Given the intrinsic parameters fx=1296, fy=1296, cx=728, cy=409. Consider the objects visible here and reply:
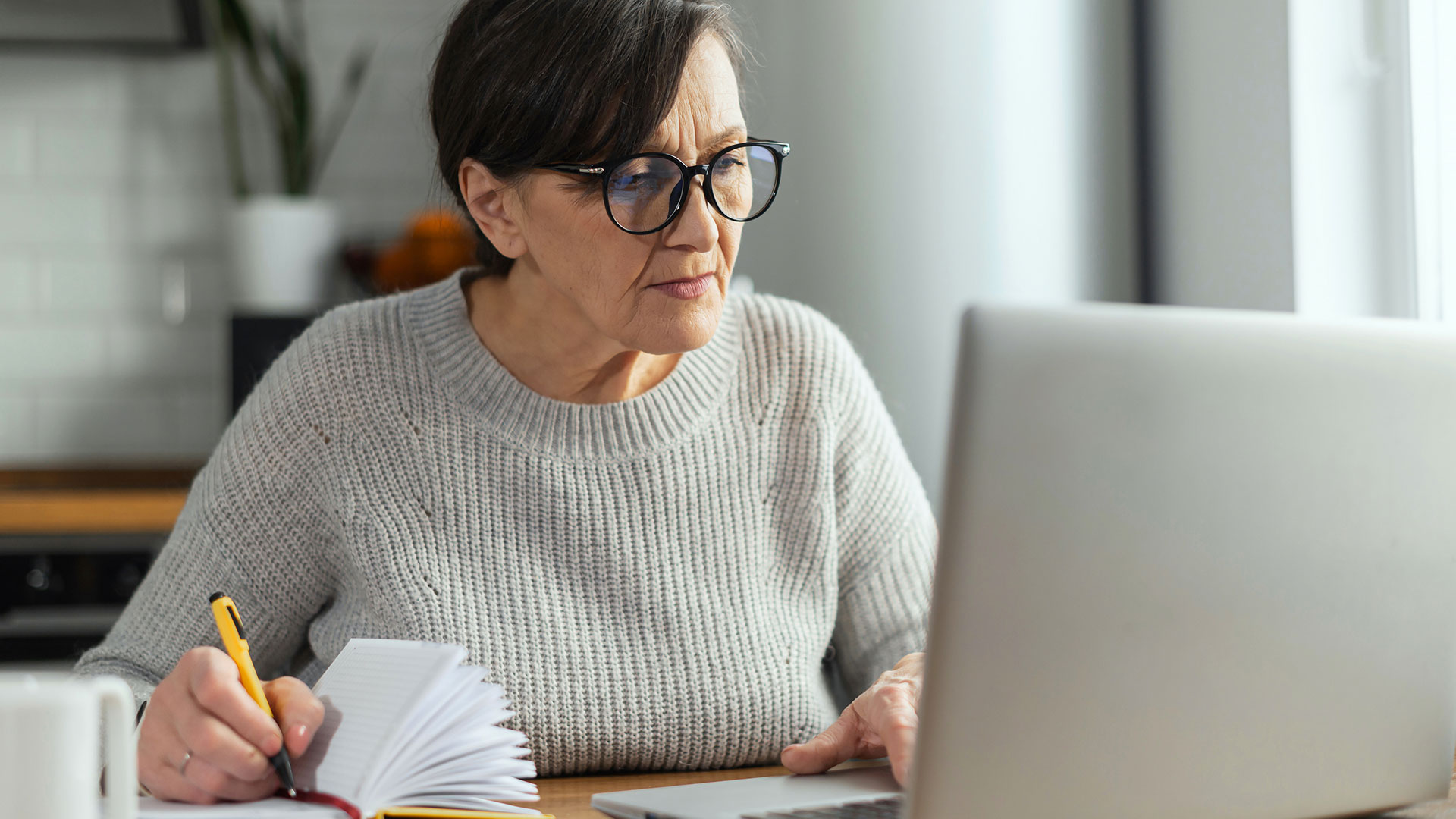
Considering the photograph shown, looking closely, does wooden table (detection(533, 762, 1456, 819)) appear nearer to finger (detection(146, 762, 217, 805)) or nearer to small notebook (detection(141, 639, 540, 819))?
small notebook (detection(141, 639, 540, 819))

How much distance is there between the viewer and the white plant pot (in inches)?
100

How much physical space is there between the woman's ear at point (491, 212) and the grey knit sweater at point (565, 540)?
0.35 feet

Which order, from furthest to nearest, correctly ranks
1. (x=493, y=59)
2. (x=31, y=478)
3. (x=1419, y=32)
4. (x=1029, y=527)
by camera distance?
(x=31, y=478) < (x=1419, y=32) < (x=493, y=59) < (x=1029, y=527)

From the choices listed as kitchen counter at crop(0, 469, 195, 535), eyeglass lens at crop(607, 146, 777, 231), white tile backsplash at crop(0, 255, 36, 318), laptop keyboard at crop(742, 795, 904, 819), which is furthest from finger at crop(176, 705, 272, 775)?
white tile backsplash at crop(0, 255, 36, 318)

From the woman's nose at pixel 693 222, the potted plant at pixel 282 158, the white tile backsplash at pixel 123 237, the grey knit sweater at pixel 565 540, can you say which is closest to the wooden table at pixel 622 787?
the grey knit sweater at pixel 565 540

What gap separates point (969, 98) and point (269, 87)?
5.02 feet

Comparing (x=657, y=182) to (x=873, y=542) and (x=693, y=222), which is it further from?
(x=873, y=542)

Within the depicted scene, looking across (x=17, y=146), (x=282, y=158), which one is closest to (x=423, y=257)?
(x=282, y=158)

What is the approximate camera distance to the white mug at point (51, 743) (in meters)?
0.51

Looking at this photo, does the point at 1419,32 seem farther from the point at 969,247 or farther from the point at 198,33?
the point at 198,33

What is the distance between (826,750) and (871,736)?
0.15 ft

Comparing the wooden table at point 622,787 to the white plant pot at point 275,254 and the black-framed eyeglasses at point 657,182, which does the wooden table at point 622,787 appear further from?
the white plant pot at point 275,254

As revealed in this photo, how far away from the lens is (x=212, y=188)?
272 centimetres

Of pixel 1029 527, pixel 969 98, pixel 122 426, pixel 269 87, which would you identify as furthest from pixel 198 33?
pixel 1029 527
